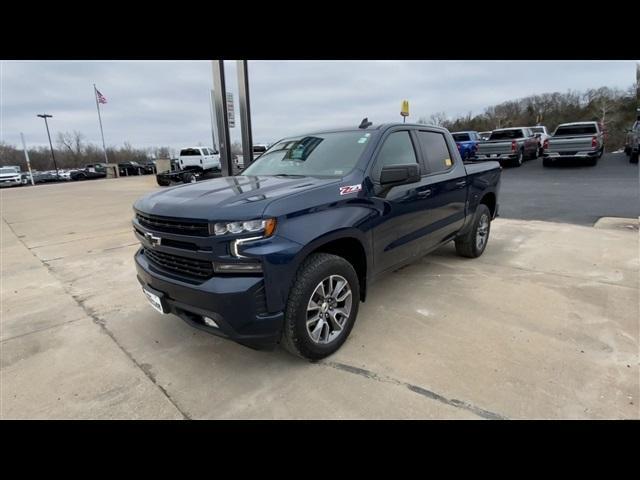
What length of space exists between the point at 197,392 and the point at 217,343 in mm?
682

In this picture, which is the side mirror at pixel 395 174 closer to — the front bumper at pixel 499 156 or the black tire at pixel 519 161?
Answer: the front bumper at pixel 499 156

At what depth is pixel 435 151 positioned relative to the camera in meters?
4.35

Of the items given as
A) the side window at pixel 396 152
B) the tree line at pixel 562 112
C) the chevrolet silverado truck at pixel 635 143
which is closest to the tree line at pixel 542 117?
the tree line at pixel 562 112

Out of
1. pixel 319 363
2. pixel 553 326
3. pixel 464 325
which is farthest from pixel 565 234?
pixel 319 363

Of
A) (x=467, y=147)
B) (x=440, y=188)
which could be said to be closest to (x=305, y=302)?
(x=440, y=188)

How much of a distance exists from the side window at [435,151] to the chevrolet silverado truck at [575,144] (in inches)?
625

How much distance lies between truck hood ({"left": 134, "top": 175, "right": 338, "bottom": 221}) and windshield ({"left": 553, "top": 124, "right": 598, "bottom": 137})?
64.7ft

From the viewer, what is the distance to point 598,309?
3.67 meters

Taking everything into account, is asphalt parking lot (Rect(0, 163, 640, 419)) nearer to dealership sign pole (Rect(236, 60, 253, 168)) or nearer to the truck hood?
the truck hood

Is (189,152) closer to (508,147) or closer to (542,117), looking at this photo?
(508,147)

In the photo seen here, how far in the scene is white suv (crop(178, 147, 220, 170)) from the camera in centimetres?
2394

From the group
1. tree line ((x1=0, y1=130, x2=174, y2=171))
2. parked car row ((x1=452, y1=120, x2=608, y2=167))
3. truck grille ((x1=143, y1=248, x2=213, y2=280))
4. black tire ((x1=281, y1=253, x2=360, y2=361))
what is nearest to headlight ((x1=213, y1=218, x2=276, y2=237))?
truck grille ((x1=143, y1=248, x2=213, y2=280))
